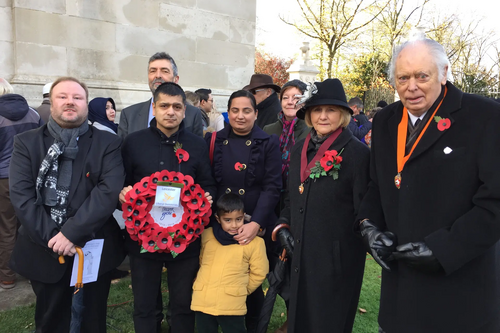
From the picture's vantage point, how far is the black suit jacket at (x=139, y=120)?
12.6 ft

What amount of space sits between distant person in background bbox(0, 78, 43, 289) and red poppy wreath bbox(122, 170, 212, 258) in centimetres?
250

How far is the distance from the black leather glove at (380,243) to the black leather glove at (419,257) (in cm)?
6

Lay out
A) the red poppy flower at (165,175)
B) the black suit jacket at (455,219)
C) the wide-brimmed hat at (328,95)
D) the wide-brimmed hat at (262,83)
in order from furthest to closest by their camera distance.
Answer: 1. the wide-brimmed hat at (262,83)
2. the red poppy flower at (165,175)
3. the wide-brimmed hat at (328,95)
4. the black suit jacket at (455,219)

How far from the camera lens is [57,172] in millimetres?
2717

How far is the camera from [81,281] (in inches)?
108

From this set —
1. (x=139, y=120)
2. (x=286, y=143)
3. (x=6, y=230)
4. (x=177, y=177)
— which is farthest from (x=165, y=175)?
(x=6, y=230)

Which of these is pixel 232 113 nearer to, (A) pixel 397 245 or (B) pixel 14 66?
(A) pixel 397 245

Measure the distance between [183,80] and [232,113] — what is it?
353cm

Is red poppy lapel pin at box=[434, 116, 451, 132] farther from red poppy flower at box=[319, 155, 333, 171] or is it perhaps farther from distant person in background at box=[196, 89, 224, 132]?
distant person in background at box=[196, 89, 224, 132]

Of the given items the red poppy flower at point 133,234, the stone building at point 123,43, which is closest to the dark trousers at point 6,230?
the stone building at point 123,43

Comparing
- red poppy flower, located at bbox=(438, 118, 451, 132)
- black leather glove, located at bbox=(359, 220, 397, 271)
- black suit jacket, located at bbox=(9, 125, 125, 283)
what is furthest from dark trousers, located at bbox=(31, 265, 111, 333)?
red poppy flower, located at bbox=(438, 118, 451, 132)

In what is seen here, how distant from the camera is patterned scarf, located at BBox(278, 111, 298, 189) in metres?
3.65

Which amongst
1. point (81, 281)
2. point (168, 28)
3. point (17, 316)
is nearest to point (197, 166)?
point (81, 281)

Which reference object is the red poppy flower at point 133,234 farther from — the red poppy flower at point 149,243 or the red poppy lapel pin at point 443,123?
the red poppy lapel pin at point 443,123
